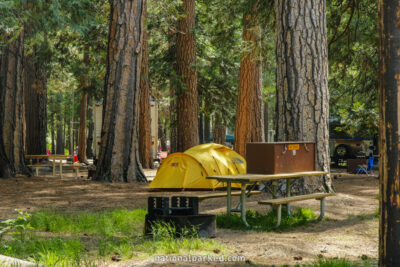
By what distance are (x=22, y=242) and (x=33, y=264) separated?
5.27 ft

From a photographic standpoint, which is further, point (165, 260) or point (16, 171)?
point (16, 171)

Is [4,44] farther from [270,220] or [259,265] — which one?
[259,265]

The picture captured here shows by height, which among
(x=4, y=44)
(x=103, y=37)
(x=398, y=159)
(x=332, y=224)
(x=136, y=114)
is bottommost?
(x=332, y=224)

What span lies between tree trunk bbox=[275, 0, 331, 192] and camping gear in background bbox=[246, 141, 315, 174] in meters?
1.81

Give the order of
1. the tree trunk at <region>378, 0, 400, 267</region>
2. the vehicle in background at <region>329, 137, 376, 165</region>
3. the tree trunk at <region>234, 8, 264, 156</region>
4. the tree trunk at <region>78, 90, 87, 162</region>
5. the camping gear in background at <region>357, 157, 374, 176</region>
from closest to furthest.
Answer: the tree trunk at <region>378, 0, 400, 267</region>, the tree trunk at <region>234, 8, 264, 156</region>, the camping gear in background at <region>357, 157, 374, 176</region>, the vehicle in background at <region>329, 137, 376, 165</region>, the tree trunk at <region>78, 90, 87, 162</region>

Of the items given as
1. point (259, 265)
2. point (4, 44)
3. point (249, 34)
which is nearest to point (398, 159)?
point (259, 265)

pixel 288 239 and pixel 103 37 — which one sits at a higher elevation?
pixel 103 37

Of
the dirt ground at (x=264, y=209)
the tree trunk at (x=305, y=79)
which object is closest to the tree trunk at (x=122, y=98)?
the dirt ground at (x=264, y=209)

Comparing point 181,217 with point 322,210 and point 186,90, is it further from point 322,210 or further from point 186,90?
point 186,90

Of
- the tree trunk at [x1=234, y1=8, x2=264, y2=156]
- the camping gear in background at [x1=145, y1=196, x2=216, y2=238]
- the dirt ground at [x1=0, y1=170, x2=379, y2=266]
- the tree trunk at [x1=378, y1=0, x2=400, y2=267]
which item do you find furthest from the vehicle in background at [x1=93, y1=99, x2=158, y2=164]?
the tree trunk at [x1=378, y1=0, x2=400, y2=267]

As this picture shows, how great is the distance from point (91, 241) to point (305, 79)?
5.29m

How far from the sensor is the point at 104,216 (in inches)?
288

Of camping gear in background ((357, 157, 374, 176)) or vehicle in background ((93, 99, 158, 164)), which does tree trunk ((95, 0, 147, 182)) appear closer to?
vehicle in background ((93, 99, 158, 164))

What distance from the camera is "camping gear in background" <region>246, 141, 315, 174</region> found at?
279 inches
